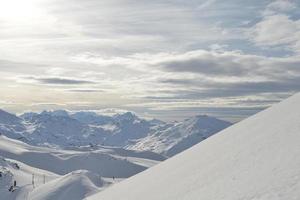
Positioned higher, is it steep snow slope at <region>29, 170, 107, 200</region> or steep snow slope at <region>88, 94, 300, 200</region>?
steep snow slope at <region>88, 94, 300, 200</region>

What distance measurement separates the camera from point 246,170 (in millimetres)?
17984

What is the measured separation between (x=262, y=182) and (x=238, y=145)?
27.0ft

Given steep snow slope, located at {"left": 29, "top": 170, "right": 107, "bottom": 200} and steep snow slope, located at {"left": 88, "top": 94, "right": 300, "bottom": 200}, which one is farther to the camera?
steep snow slope, located at {"left": 29, "top": 170, "right": 107, "bottom": 200}

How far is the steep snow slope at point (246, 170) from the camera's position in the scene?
1471cm

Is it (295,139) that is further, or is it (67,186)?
(67,186)

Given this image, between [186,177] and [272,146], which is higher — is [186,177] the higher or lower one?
the lower one

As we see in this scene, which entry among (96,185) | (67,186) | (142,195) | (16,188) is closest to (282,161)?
(142,195)

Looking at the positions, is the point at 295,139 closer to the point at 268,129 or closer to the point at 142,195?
the point at 268,129

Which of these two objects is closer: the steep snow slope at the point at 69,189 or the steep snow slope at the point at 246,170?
the steep snow slope at the point at 246,170

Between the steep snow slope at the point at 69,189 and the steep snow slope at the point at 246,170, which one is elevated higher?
the steep snow slope at the point at 246,170

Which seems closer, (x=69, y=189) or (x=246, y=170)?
(x=246, y=170)

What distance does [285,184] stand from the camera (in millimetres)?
13859

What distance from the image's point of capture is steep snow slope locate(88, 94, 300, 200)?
14.7 meters

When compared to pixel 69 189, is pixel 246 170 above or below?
above
